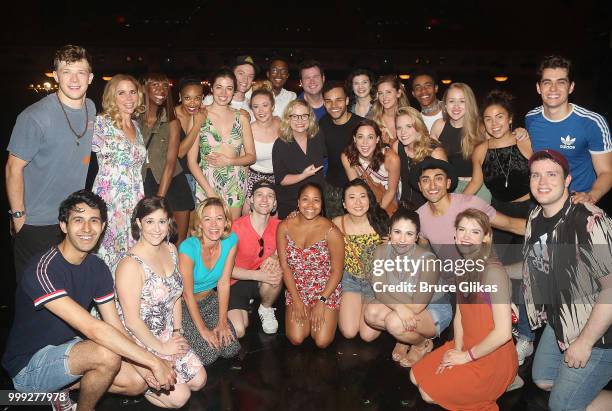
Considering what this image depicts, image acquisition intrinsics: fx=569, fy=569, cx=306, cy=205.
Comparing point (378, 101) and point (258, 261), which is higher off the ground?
point (378, 101)

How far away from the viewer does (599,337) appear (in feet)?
8.73

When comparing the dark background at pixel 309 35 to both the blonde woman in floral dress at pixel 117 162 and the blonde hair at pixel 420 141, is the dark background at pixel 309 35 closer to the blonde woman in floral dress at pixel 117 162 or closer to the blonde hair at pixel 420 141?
the blonde hair at pixel 420 141

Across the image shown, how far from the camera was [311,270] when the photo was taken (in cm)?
395

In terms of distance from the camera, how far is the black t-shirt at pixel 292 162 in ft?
14.4

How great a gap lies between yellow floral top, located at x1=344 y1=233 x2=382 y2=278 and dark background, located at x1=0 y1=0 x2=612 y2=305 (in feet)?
29.2

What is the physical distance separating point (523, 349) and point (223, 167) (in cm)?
248

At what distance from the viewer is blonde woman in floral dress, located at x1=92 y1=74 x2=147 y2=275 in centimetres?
343

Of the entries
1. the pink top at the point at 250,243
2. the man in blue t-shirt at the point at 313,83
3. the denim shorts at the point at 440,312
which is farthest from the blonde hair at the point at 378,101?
the denim shorts at the point at 440,312

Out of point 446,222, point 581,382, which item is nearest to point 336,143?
point 446,222

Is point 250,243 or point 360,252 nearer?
point 360,252

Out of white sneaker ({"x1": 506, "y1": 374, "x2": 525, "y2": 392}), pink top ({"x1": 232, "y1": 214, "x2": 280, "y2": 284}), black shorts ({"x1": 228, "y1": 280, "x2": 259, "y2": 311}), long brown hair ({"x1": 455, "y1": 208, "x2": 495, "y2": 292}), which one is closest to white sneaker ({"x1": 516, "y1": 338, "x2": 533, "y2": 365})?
white sneaker ({"x1": 506, "y1": 374, "x2": 525, "y2": 392})

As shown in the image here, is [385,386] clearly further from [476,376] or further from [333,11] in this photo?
[333,11]

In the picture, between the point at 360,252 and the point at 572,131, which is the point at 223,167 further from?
the point at 572,131

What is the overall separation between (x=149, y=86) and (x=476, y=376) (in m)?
2.84
